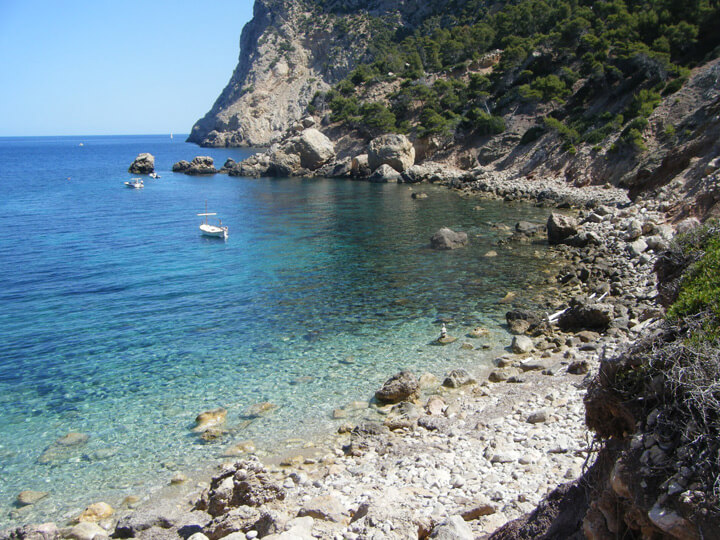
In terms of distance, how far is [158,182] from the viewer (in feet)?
253

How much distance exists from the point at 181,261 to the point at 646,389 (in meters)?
29.8

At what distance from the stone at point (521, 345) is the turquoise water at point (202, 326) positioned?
0.94 meters

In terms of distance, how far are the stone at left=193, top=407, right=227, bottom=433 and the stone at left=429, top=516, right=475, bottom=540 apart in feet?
25.5

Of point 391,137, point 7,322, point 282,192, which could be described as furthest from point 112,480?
point 391,137

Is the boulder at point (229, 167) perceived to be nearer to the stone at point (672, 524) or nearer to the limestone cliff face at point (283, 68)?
the limestone cliff face at point (283, 68)

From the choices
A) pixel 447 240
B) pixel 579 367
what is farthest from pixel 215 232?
pixel 579 367

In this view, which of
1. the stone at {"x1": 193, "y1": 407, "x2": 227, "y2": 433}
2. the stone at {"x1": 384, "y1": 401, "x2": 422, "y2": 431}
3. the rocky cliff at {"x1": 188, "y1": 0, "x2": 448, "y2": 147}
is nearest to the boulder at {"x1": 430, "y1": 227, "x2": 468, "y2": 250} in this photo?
the stone at {"x1": 384, "y1": 401, "x2": 422, "y2": 431}

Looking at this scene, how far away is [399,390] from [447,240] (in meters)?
18.0

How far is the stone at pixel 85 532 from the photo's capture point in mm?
9641

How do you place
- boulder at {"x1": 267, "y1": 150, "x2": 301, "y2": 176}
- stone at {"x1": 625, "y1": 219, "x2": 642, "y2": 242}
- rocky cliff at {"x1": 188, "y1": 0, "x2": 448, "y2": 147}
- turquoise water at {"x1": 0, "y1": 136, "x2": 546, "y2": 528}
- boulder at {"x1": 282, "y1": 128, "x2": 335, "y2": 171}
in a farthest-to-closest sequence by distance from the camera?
1. rocky cliff at {"x1": 188, "y1": 0, "x2": 448, "y2": 147}
2. boulder at {"x1": 267, "y1": 150, "x2": 301, "y2": 176}
3. boulder at {"x1": 282, "y1": 128, "x2": 335, "y2": 171}
4. stone at {"x1": 625, "y1": 219, "x2": 642, "y2": 242}
5. turquoise water at {"x1": 0, "y1": 136, "x2": 546, "y2": 528}

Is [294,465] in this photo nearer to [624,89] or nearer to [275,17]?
[624,89]

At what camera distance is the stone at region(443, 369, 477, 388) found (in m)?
15.1

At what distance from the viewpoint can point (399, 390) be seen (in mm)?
14227

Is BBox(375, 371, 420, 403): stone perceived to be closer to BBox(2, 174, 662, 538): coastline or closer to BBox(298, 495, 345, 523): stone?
BBox(2, 174, 662, 538): coastline
